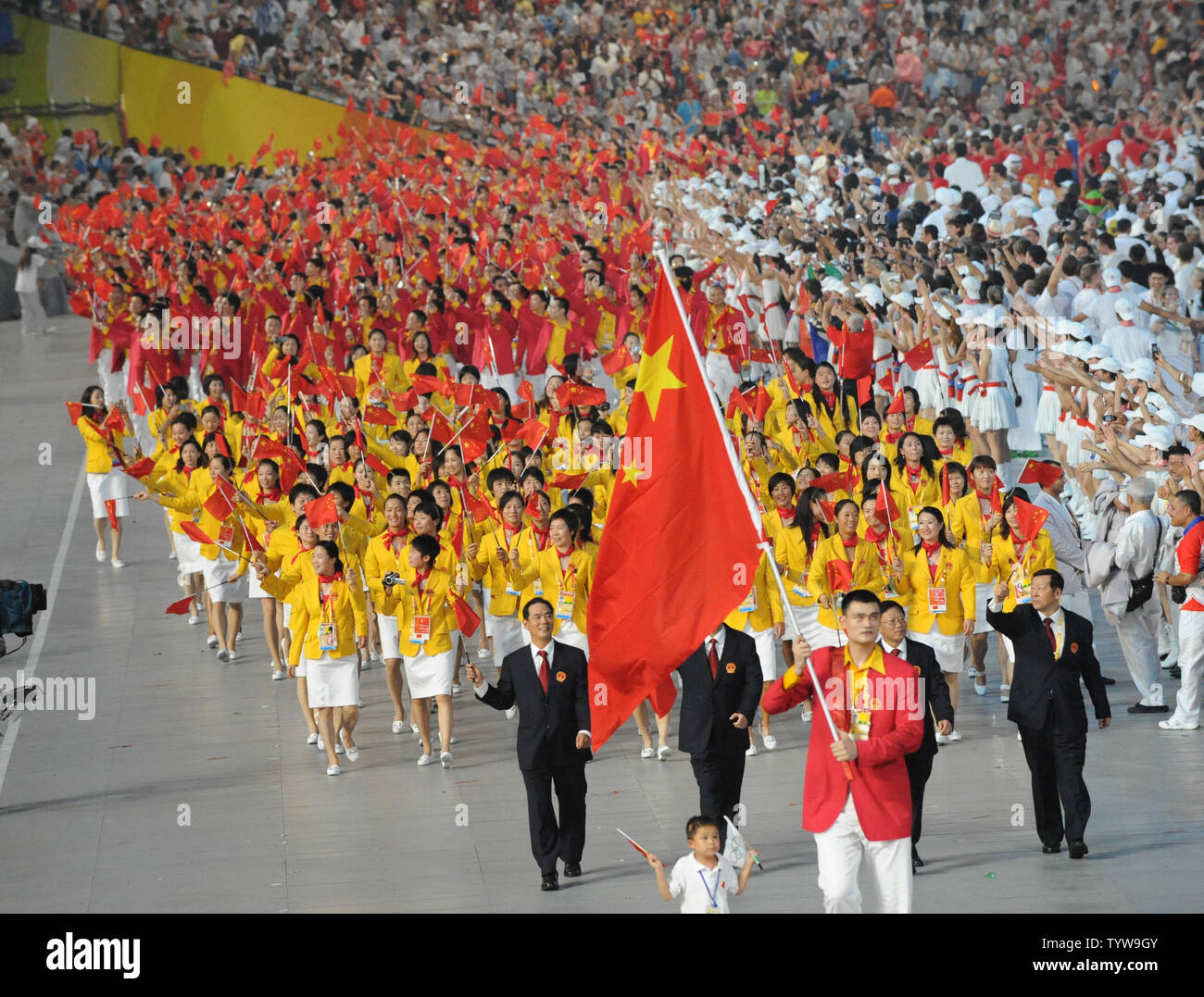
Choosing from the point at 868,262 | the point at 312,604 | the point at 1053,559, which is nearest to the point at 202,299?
the point at 868,262

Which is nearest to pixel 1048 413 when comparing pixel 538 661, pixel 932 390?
pixel 932 390

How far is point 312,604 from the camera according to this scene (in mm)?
11359

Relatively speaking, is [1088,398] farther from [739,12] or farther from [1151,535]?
[739,12]

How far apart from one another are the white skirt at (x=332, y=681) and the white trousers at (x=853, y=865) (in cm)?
444

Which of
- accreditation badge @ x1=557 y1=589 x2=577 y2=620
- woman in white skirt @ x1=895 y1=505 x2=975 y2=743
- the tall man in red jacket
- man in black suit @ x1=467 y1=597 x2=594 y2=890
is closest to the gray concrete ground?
man in black suit @ x1=467 y1=597 x2=594 y2=890

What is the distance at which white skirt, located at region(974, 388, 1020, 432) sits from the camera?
16.1 metres

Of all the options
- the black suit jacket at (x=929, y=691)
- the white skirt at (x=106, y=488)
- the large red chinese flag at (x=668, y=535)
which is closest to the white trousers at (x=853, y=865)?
the black suit jacket at (x=929, y=691)

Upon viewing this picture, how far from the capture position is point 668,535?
26.2 ft

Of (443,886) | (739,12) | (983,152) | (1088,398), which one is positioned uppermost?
(739,12)

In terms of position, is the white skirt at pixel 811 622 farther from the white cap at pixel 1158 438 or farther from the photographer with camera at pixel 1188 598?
the white cap at pixel 1158 438

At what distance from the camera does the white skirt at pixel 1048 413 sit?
15.5 m

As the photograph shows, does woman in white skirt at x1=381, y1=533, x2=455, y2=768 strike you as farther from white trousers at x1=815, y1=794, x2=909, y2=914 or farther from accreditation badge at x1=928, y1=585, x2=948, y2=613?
white trousers at x1=815, y1=794, x2=909, y2=914

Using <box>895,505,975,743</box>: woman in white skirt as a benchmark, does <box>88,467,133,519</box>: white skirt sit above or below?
above
